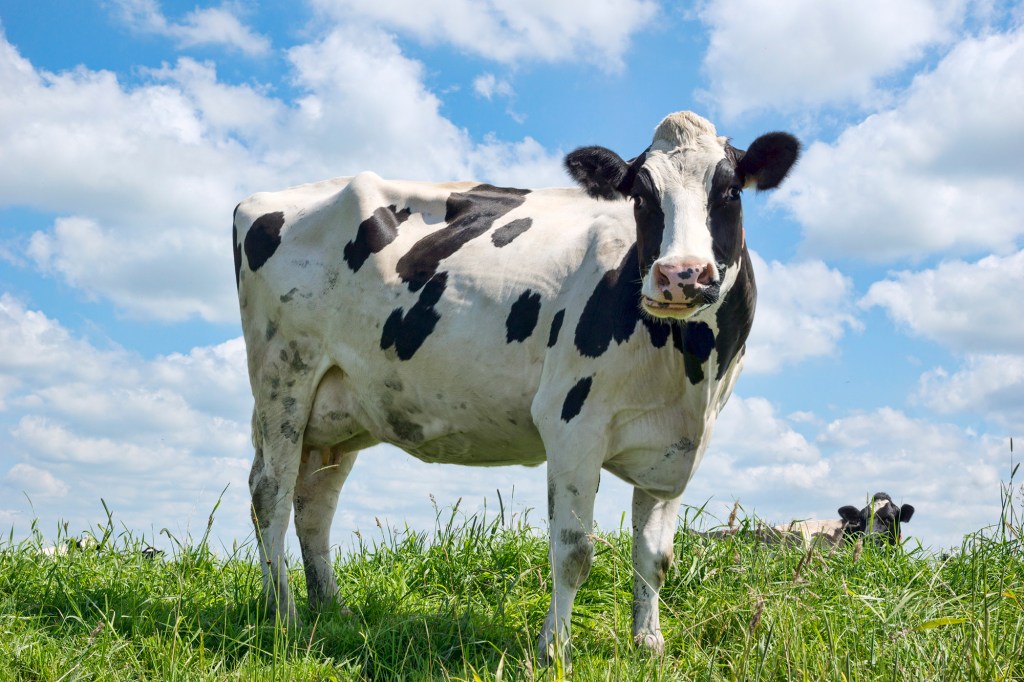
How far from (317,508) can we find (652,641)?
361 centimetres

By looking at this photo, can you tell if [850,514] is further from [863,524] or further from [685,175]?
[685,175]

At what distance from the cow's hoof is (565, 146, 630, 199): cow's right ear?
2938 millimetres

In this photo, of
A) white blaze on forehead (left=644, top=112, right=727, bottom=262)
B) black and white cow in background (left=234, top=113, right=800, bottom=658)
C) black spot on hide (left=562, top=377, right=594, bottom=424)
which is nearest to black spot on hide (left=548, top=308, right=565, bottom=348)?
black and white cow in background (left=234, top=113, right=800, bottom=658)

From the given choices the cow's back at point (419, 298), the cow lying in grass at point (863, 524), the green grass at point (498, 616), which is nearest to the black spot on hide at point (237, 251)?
the cow's back at point (419, 298)

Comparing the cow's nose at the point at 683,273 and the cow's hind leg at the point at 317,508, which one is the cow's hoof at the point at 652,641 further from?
the cow's hind leg at the point at 317,508

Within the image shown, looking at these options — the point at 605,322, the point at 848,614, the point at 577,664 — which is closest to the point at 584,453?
the point at 605,322

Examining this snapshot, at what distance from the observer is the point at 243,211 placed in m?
9.30

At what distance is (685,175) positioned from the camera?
20.5 feet

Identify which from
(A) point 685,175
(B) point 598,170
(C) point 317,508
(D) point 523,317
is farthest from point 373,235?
(A) point 685,175

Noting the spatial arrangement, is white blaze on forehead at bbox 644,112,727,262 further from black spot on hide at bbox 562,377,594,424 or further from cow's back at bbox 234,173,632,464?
black spot on hide at bbox 562,377,594,424

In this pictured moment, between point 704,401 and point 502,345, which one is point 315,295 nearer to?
point 502,345

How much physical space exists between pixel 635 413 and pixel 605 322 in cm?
63

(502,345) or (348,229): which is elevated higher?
(348,229)

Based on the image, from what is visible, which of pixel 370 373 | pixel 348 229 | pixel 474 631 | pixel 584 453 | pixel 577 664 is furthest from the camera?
pixel 348 229
